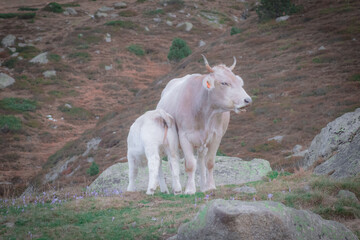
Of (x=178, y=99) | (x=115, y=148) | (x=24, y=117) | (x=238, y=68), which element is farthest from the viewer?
(x=24, y=117)

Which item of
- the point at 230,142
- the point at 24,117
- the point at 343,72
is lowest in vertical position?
the point at 24,117

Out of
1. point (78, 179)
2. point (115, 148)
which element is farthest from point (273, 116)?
point (78, 179)

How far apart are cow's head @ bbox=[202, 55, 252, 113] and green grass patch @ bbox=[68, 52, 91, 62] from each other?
5340 centimetres

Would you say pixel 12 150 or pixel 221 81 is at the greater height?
pixel 221 81

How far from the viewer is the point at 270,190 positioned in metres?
8.91

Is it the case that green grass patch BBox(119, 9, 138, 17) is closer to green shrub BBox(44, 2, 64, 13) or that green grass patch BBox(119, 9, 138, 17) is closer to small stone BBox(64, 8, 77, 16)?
small stone BBox(64, 8, 77, 16)

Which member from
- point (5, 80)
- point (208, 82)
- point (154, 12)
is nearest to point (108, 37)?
point (154, 12)

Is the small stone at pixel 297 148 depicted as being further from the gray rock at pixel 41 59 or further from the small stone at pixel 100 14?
the small stone at pixel 100 14

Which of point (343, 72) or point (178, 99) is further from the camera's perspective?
point (343, 72)

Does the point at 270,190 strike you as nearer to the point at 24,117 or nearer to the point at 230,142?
the point at 230,142

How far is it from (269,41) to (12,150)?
95.1ft

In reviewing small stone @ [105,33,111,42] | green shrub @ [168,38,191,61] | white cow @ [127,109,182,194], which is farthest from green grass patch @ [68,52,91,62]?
white cow @ [127,109,182,194]

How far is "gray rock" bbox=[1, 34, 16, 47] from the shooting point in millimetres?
66400

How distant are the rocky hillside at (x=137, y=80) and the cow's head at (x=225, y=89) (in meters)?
6.45
